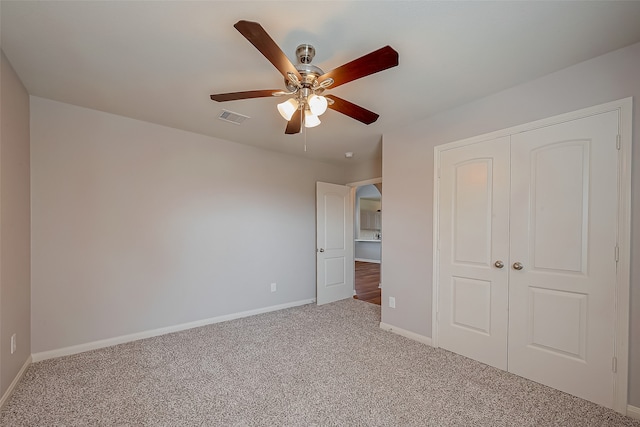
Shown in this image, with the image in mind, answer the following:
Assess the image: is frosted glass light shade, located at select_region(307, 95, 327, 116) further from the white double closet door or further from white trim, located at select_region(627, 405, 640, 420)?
white trim, located at select_region(627, 405, 640, 420)

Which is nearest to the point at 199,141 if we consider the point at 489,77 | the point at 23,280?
the point at 23,280

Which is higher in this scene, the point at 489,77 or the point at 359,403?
the point at 489,77

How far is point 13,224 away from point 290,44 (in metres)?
2.49

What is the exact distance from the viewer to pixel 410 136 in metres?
3.22

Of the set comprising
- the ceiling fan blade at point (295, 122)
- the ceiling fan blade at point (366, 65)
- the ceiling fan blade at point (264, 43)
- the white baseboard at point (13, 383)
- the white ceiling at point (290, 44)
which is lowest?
the white baseboard at point (13, 383)

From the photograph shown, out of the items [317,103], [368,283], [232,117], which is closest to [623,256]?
[317,103]

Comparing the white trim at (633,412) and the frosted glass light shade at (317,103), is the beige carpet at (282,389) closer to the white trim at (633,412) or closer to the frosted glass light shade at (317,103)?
the white trim at (633,412)

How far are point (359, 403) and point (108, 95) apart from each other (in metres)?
3.33

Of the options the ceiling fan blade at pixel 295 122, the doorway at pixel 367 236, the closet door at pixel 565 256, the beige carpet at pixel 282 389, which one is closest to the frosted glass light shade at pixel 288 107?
the ceiling fan blade at pixel 295 122

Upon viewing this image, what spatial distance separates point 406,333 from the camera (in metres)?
3.22

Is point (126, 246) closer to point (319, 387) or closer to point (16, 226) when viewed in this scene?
point (16, 226)

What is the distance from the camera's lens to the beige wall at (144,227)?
8.84 feet

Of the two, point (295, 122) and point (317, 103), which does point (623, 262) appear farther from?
point (295, 122)

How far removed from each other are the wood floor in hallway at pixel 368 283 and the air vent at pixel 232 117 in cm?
346
